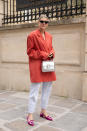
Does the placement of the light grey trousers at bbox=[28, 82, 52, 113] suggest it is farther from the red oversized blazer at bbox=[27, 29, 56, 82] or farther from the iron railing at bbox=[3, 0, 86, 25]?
the iron railing at bbox=[3, 0, 86, 25]

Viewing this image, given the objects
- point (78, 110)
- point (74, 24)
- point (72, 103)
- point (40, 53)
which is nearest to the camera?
point (40, 53)

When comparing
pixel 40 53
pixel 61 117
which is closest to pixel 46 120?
pixel 61 117

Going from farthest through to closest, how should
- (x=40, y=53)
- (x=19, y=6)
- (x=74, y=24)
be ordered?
1. (x=19, y=6)
2. (x=74, y=24)
3. (x=40, y=53)

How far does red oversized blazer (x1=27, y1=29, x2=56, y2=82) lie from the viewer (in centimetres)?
361

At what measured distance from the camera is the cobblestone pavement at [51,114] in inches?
143

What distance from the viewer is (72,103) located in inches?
209

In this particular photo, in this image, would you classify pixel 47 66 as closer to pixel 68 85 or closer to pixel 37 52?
pixel 37 52

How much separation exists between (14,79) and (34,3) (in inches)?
105

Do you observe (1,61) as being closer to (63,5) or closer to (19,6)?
(19,6)

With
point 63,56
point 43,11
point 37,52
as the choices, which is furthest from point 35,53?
point 43,11

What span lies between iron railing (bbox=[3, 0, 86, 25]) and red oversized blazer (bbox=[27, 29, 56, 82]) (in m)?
2.48

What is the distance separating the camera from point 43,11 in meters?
6.48

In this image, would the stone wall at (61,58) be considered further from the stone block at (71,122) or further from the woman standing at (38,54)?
the woman standing at (38,54)

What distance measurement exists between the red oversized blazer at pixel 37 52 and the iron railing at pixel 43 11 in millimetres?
2480
